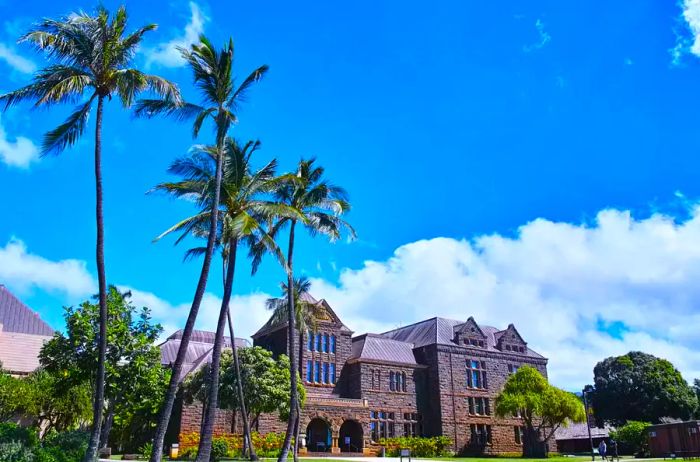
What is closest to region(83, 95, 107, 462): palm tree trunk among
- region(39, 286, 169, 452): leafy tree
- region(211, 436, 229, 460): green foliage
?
region(39, 286, 169, 452): leafy tree

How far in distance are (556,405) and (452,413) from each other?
11.6m

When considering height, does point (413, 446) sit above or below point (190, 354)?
below

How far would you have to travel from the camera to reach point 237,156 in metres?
24.8

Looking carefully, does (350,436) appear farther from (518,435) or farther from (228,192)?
(228,192)

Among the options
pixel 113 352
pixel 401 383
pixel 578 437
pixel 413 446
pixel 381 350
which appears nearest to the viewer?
pixel 113 352

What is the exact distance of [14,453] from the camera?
61.3ft

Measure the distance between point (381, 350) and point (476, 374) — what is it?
10.4 metres

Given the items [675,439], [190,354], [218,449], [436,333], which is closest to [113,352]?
[218,449]

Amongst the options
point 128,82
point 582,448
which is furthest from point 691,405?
point 128,82

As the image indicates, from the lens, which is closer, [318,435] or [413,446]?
[318,435]

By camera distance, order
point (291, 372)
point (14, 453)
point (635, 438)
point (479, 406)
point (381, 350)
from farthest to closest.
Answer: point (479, 406) < point (381, 350) < point (635, 438) < point (291, 372) < point (14, 453)

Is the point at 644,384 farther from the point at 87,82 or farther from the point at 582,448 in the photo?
the point at 87,82

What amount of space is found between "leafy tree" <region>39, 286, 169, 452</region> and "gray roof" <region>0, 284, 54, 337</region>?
18.2 m

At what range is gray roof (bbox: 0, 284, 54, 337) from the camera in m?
46.8
